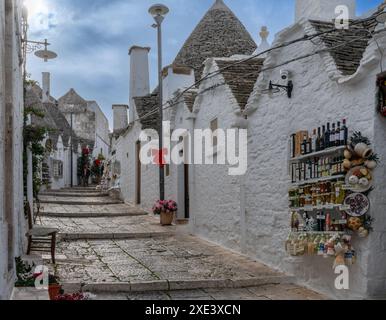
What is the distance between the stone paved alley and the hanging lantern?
2.57 m

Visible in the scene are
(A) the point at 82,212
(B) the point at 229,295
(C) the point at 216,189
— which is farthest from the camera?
(A) the point at 82,212

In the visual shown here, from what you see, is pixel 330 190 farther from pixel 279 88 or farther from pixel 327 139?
pixel 279 88

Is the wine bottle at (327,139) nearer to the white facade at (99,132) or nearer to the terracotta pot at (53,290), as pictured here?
the terracotta pot at (53,290)

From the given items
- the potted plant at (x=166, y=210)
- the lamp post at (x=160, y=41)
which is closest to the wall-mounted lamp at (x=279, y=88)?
the lamp post at (x=160, y=41)

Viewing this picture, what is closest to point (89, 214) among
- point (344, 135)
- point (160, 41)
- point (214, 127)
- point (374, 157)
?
point (160, 41)

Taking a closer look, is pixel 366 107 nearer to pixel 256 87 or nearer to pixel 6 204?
pixel 256 87

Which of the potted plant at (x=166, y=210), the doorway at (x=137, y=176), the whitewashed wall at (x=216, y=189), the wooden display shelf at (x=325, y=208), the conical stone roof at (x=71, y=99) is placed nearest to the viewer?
the wooden display shelf at (x=325, y=208)

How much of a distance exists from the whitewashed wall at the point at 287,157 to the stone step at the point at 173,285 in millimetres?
490

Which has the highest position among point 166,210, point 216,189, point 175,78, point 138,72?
point 138,72

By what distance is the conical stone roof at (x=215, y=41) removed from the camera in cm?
1655

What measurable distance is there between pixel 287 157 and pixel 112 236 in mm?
5503

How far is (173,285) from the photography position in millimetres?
6512

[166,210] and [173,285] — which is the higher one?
[166,210]

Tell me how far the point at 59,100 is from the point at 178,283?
42602 mm
